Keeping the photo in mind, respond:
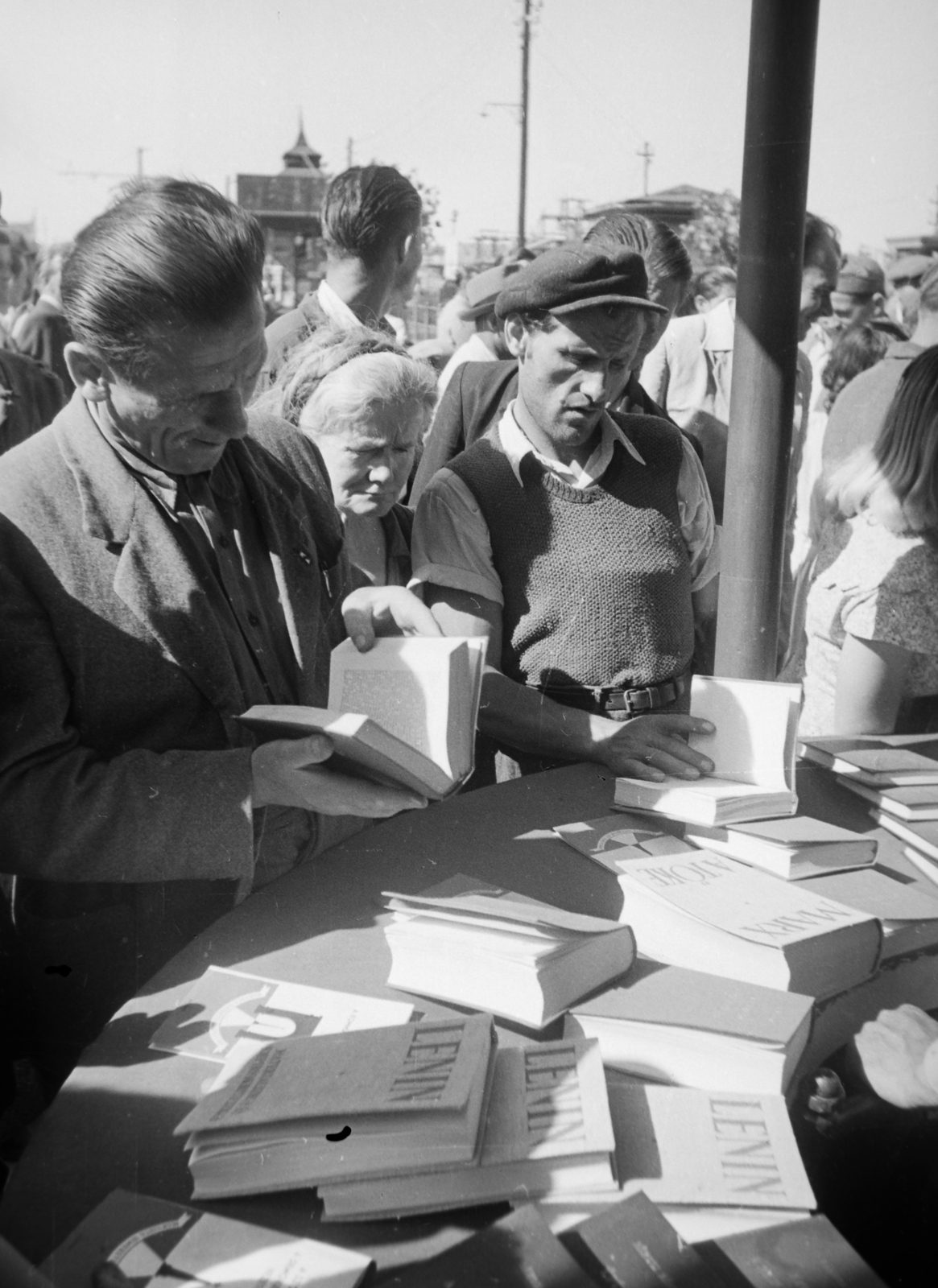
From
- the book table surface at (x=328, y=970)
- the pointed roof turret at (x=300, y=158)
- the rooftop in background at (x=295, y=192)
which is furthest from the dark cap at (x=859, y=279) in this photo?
the book table surface at (x=328, y=970)

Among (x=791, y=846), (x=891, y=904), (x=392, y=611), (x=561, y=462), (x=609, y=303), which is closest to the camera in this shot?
(x=891, y=904)

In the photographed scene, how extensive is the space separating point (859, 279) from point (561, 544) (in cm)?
557

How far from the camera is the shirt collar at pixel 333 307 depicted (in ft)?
10.2

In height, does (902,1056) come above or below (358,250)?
below

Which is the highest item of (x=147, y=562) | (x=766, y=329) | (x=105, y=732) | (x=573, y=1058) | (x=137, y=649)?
(x=766, y=329)

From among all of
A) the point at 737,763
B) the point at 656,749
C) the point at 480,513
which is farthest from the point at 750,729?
the point at 480,513

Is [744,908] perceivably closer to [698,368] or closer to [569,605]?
[569,605]

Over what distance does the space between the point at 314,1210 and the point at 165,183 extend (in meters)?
1.36

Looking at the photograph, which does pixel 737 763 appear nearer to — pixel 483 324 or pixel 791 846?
pixel 791 846

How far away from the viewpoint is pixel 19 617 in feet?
4.83

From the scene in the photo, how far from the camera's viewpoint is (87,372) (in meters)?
1.55

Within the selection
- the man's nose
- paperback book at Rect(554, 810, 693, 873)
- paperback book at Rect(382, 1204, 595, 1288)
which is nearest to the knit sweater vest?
the man's nose

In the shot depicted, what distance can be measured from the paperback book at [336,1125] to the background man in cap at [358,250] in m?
2.42

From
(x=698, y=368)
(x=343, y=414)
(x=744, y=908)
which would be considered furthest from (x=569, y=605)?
(x=698, y=368)
